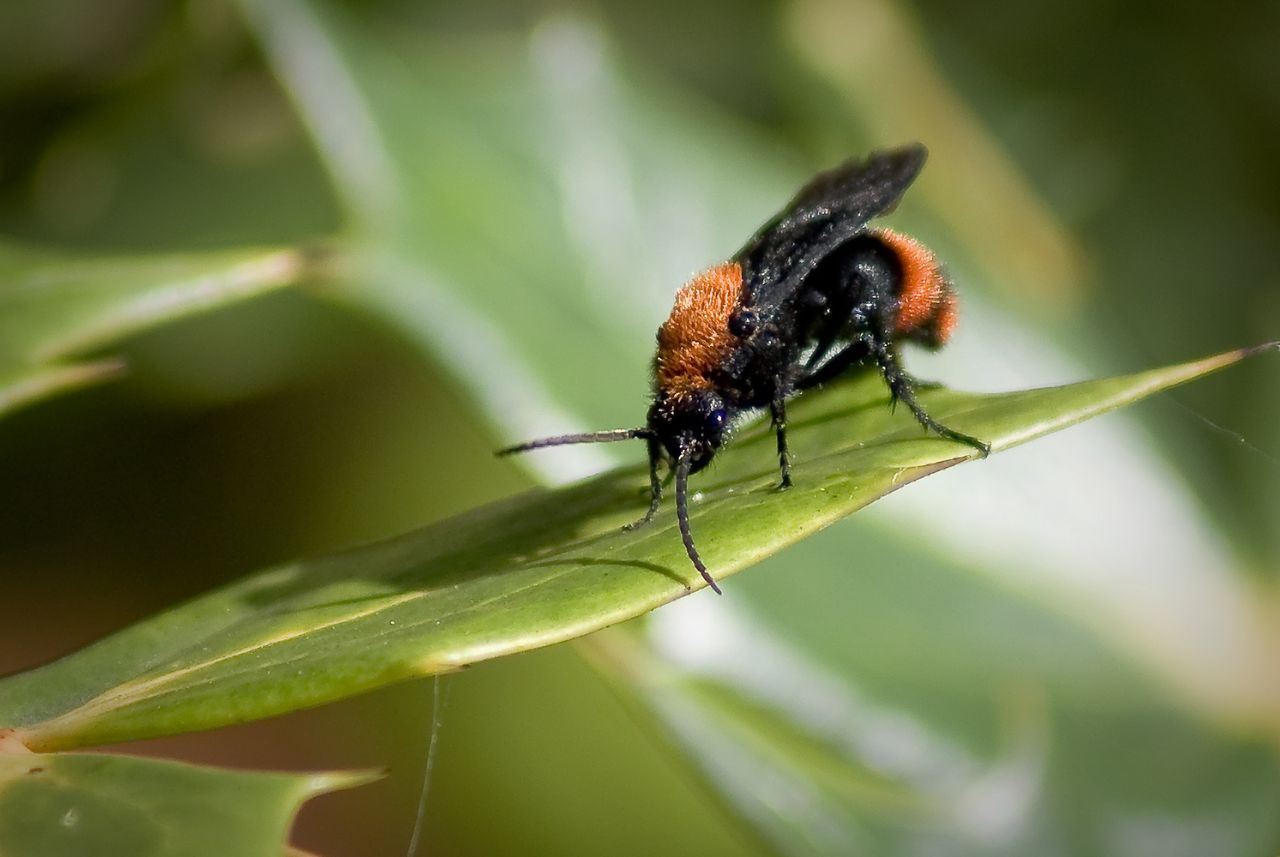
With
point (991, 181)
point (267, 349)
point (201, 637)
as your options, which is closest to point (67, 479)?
point (267, 349)

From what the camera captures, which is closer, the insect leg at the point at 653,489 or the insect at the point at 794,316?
the insect leg at the point at 653,489

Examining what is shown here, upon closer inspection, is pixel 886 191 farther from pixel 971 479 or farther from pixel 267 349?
pixel 267 349

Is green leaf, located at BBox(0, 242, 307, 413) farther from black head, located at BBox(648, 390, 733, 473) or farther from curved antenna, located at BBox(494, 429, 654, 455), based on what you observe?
black head, located at BBox(648, 390, 733, 473)

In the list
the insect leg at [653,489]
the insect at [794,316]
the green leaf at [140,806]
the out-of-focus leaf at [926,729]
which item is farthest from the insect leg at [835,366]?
the green leaf at [140,806]

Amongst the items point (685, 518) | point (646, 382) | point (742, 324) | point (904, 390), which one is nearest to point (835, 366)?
point (742, 324)

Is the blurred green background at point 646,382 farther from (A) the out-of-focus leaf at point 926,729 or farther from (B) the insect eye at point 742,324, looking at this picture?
(B) the insect eye at point 742,324

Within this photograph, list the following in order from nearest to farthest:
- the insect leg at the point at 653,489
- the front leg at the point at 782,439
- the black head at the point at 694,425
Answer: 1. the front leg at the point at 782,439
2. the insect leg at the point at 653,489
3. the black head at the point at 694,425

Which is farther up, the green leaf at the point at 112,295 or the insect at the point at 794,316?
the green leaf at the point at 112,295

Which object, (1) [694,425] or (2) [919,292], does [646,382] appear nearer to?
(2) [919,292]

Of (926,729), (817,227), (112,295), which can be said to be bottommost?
(926,729)
